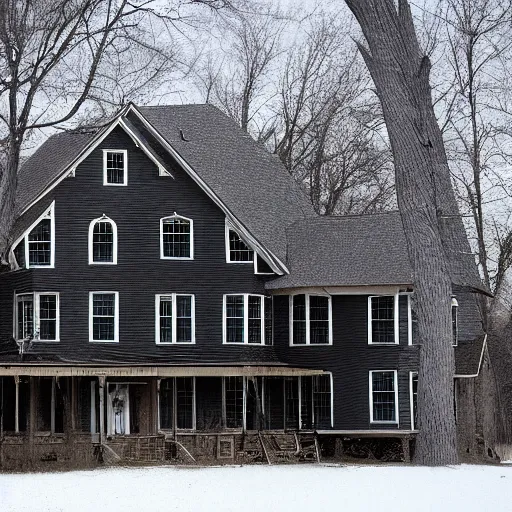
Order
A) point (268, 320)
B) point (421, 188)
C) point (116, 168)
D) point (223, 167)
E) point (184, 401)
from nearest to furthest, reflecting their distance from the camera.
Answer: point (421, 188) < point (184, 401) < point (116, 168) < point (268, 320) < point (223, 167)

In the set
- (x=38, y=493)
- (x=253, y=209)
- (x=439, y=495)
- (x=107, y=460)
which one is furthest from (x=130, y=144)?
(x=439, y=495)

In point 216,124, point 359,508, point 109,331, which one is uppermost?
point 216,124

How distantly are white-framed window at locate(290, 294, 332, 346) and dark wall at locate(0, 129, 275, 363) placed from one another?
124cm

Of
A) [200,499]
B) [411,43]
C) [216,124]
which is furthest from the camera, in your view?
[216,124]

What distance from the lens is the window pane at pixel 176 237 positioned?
136 feet

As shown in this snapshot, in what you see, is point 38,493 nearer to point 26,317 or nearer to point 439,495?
point 439,495

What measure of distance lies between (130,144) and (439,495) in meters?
18.8

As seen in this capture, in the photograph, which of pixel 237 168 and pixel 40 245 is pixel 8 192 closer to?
pixel 40 245

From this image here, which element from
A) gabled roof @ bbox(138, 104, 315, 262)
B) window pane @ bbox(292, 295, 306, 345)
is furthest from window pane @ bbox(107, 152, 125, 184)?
window pane @ bbox(292, 295, 306, 345)

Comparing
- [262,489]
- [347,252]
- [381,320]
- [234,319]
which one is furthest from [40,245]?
[262,489]

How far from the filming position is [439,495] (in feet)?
84.0

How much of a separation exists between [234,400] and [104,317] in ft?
15.6

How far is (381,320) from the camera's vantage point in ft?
135

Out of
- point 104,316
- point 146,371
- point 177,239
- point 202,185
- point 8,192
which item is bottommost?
point 146,371
